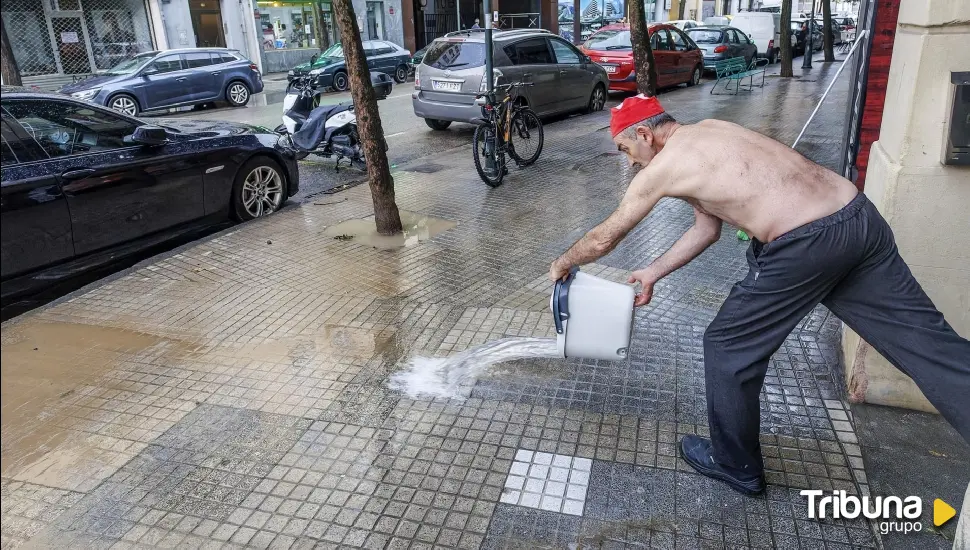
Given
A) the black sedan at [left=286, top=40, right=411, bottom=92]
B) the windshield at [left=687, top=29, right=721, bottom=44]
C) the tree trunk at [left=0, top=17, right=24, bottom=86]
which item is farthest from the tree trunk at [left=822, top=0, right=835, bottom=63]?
the tree trunk at [left=0, top=17, right=24, bottom=86]

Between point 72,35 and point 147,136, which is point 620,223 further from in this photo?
point 72,35

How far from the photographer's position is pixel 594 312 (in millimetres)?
3172

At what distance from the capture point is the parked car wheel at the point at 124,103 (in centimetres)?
1491

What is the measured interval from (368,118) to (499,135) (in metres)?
2.39

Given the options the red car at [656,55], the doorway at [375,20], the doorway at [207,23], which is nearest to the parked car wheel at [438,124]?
the red car at [656,55]

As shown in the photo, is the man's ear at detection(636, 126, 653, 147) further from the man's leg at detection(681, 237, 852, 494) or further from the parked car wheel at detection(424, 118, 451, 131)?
the parked car wheel at detection(424, 118, 451, 131)

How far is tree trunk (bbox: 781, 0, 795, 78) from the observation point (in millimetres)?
18938

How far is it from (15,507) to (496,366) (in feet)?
7.83

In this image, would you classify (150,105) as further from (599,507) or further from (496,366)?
(599,507)

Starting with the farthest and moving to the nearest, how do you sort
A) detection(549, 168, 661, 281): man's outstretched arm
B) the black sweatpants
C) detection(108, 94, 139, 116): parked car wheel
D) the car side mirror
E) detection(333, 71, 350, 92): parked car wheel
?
1. detection(333, 71, 350, 92): parked car wheel
2. detection(108, 94, 139, 116): parked car wheel
3. the car side mirror
4. detection(549, 168, 661, 281): man's outstretched arm
5. the black sweatpants

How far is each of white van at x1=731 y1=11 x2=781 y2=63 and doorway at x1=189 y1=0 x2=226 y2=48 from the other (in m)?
18.1

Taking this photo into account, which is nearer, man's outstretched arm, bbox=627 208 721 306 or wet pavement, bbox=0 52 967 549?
wet pavement, bbox=0 52 967 549

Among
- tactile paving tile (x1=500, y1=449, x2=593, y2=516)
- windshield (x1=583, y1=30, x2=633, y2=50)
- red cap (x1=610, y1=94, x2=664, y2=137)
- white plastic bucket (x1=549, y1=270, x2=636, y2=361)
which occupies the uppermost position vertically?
red cap (x1=610, y1=94, x2=664, y2=137)

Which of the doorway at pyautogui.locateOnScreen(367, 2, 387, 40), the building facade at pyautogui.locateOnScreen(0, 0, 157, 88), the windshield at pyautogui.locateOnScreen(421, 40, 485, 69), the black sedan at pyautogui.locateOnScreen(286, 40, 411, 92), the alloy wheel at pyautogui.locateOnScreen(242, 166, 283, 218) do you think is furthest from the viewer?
the doorway at pyautogui.locateOnScreen(367, 2, 387, 40)
